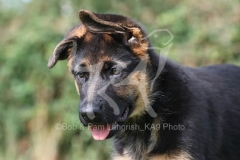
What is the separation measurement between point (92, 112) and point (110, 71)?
50 cm

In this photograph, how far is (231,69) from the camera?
5.95 metres

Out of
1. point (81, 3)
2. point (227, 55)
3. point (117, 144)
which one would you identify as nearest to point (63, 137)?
point (81, 3)

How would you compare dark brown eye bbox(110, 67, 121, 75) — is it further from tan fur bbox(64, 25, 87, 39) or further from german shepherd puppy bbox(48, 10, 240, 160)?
tan fur bbox(64, 25, 87, 39)

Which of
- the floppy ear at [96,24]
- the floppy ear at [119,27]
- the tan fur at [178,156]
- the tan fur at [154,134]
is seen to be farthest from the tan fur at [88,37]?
the tan fur at [178,156]

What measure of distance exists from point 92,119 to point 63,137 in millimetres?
5295

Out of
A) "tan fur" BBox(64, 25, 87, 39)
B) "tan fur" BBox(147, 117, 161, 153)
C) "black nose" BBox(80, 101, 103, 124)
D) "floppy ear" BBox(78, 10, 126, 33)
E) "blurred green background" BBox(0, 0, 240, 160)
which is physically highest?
"floppy ear" BBox(78, 10, 126, 33)

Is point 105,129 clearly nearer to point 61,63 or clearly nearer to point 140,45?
point 140,45

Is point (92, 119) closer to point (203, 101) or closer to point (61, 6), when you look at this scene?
point (203, 101)

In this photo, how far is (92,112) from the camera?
4504 millimetres

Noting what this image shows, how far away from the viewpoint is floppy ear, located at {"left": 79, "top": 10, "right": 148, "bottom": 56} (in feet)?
14.4

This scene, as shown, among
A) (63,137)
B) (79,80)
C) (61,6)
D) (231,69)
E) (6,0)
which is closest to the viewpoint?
(79,80)

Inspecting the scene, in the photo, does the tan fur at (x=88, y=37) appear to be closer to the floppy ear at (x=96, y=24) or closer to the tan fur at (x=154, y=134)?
the floppy ear at (x=96, y=24)

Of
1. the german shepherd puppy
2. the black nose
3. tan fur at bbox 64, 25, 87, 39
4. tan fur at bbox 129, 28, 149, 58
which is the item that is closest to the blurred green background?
the german shepherd puppy

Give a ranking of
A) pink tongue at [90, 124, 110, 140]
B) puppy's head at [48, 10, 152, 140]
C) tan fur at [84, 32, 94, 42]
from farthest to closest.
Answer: tan fur at [84, 32, 94, 42], pink tongue at [90, 124, 110, 140], puppy's head at [48, 10, 152, 140]
